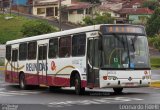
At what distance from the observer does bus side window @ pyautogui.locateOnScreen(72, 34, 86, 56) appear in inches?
927

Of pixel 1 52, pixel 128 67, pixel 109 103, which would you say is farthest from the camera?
pixel 1 52

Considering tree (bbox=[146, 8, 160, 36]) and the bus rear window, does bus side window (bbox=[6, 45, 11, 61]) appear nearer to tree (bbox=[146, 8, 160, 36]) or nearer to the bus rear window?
the bus rear window

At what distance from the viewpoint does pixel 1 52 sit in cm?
7312

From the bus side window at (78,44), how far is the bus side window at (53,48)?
201 cm

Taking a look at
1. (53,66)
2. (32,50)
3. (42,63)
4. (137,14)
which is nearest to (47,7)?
(137,14)

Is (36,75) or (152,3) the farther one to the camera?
(152,3)

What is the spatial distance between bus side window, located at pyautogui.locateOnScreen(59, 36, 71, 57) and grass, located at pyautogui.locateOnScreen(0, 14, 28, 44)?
2361 inches

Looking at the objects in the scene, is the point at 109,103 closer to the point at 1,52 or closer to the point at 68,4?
the point at 1,52

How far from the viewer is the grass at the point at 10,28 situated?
86.3 m

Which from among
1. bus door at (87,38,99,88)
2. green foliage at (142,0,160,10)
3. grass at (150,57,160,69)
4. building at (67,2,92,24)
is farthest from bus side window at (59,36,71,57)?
green foliage at (142,0,160,10)

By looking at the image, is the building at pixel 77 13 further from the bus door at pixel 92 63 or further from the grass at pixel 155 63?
the bus door at pixel 92 63

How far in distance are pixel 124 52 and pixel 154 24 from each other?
77765 millimetres

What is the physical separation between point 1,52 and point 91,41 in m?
51.2

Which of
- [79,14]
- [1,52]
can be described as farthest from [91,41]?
[79,14]
